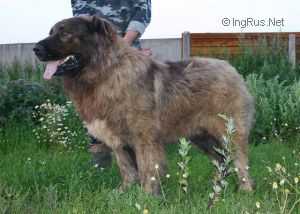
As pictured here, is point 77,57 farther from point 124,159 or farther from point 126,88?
point 124,159

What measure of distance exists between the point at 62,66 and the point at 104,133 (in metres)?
0.64

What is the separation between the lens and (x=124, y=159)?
5.77 m

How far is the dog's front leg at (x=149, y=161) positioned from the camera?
548 centimetres

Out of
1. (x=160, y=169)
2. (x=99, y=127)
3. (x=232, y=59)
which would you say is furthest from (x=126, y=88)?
(x=232, y=59)

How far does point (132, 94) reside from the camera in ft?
17.9

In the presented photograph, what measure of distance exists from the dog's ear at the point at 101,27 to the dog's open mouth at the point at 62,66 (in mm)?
275

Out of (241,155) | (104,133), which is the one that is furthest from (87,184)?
(241,155)

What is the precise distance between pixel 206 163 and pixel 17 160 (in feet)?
6.36

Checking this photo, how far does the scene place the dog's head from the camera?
17.4 feet

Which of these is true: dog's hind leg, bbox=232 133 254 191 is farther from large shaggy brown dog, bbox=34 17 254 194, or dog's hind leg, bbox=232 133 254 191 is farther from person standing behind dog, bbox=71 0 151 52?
person standing behind dog, bbox=71 0 151 52

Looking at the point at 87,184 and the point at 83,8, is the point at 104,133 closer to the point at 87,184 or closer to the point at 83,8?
the point at 87,184

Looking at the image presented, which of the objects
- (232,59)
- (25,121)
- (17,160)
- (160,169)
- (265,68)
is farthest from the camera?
(232,59)

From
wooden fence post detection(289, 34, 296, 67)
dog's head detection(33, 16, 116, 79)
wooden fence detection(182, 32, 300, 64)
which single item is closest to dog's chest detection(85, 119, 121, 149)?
dog's head detection(33, 16, 116, 79)

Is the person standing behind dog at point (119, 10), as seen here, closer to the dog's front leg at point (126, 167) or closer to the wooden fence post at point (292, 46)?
the dog's front leg at point (126, 167)
